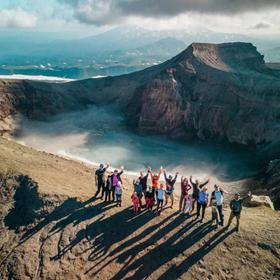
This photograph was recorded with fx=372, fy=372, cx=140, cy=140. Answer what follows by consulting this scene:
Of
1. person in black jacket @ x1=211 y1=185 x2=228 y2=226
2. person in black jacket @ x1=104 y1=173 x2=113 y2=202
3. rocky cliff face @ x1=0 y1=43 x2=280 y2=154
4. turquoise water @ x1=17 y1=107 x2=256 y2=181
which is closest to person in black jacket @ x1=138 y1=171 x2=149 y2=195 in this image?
person in black jacket @ x1=104 y1=173 x2=113 y2=202

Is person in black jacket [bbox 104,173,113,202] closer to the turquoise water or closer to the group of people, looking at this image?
the group of people

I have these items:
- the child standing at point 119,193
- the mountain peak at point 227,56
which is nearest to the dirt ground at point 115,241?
the child standing at point 119,193

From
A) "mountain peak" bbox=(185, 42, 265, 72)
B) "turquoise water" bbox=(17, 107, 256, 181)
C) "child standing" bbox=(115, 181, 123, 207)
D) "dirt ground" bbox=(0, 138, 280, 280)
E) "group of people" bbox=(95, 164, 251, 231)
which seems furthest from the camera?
"mountain peak" bbox=(185, 42, 265, 72)

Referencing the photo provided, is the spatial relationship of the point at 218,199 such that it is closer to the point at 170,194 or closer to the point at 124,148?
the point at 170,194

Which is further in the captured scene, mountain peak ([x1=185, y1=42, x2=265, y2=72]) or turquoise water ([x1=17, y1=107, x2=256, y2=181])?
mountain peak ([x1=185, y1=42, x2=265, y2=72])

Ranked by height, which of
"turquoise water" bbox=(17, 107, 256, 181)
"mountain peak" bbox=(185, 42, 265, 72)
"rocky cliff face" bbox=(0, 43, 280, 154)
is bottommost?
"turquoise water" bbox=(17, 107, 256, 181)

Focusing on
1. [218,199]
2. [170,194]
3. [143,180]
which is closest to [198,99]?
[170,194]

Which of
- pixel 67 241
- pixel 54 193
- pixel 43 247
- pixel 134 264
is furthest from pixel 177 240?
pixel 54 193
